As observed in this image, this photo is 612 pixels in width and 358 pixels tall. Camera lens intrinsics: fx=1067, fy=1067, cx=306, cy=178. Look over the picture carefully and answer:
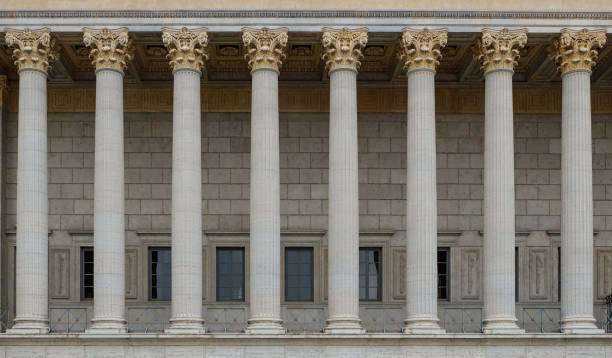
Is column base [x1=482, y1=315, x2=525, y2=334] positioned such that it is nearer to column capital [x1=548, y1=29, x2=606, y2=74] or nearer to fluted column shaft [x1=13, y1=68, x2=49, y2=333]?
column capital [x1=548, y1=29, x2=606, y2=74]

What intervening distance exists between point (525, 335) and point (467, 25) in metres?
11.2

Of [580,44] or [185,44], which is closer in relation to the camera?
[185,44]

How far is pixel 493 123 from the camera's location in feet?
126

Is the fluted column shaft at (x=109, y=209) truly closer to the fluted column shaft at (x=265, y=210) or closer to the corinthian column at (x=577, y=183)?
the fluted column shaft at (x=265, y=210)

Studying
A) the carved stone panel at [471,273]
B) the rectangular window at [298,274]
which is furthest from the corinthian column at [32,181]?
the carved stone panel at [471,273]

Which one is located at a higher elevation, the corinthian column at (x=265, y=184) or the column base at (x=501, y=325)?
the corinthian column at (x=265, y=184)

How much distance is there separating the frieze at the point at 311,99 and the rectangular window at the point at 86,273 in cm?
605

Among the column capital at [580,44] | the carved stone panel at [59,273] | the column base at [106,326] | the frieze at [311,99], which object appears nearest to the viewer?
the column base at [106,326]

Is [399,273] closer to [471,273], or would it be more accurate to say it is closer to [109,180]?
[471,273]

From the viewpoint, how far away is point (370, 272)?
44.6 meters

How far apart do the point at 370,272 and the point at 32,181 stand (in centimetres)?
1458

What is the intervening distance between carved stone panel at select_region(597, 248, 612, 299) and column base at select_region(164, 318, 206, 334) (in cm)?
1738
